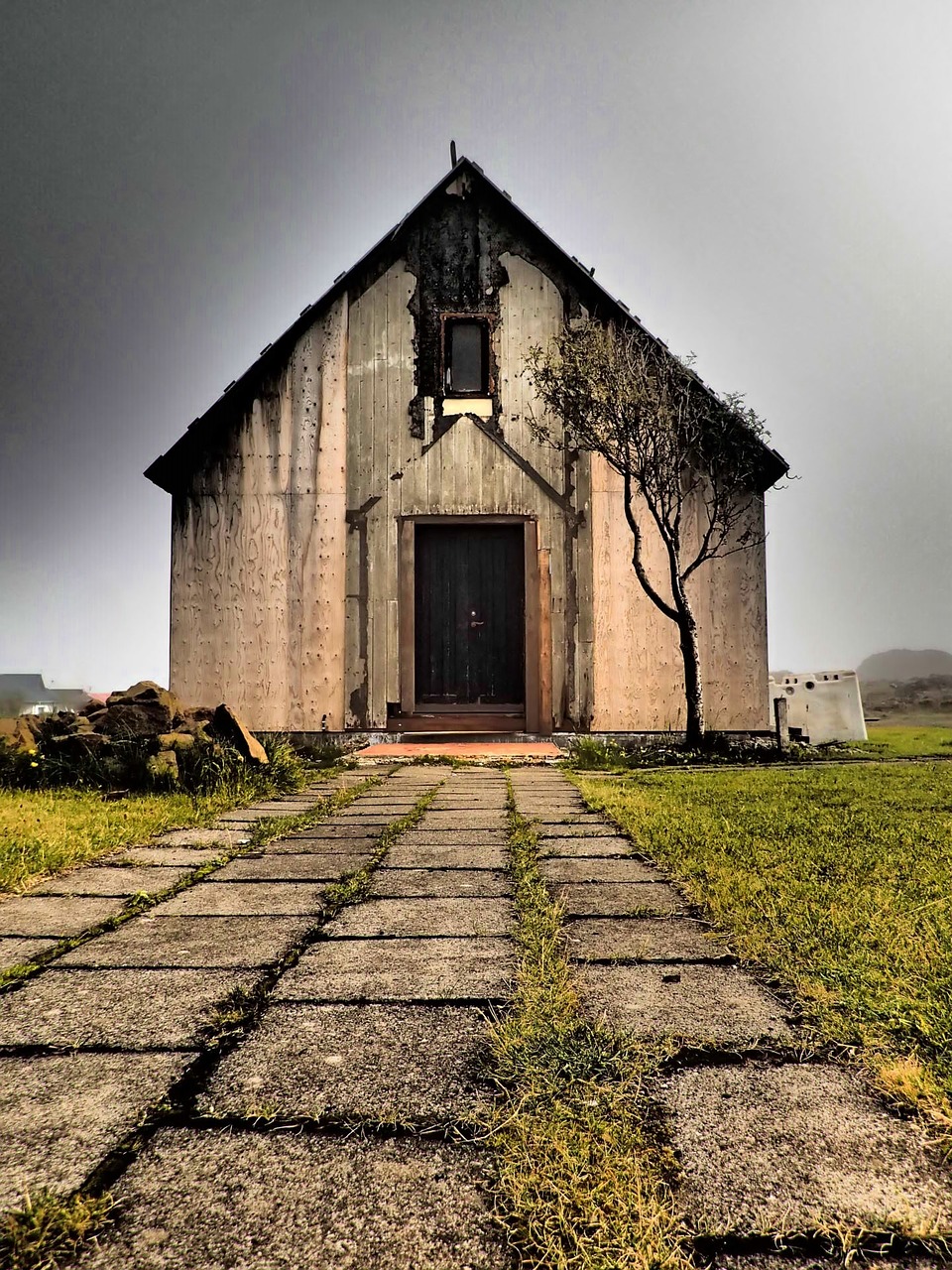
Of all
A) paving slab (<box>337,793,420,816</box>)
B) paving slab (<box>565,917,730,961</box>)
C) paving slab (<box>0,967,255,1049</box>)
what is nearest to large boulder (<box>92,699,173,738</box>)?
paving slab (<box>337,793,420,816</box>)

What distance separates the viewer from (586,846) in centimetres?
353

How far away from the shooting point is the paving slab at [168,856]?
329cm

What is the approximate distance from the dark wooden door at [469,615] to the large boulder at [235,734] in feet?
11.6

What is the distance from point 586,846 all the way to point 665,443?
5962 millimetres

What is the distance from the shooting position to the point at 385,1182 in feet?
3.63

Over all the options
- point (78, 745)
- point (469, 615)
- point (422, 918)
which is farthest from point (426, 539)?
point (422, 918)

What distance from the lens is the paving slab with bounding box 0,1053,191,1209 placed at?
45.4 inches

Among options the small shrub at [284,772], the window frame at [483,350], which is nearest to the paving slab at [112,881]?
the small shrub at [284,772]

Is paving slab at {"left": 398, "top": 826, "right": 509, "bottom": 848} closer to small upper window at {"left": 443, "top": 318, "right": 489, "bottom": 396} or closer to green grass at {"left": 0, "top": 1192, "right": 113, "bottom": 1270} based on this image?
green grass at {"left": 0, "top": 1192, "right": 113, "bottom": 1270}

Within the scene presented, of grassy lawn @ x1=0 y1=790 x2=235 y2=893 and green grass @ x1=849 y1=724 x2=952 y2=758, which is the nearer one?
grassy lawn @ x1=0 y1=790 x2=235 y2=893

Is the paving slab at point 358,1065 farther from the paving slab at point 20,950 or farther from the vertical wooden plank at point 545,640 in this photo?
the vertical wooden plank at point 545,640

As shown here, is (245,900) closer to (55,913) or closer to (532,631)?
(55,913)

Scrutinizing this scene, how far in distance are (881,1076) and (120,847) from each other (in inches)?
123

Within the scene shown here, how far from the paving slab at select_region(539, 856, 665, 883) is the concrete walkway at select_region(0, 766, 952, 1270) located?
24cm
